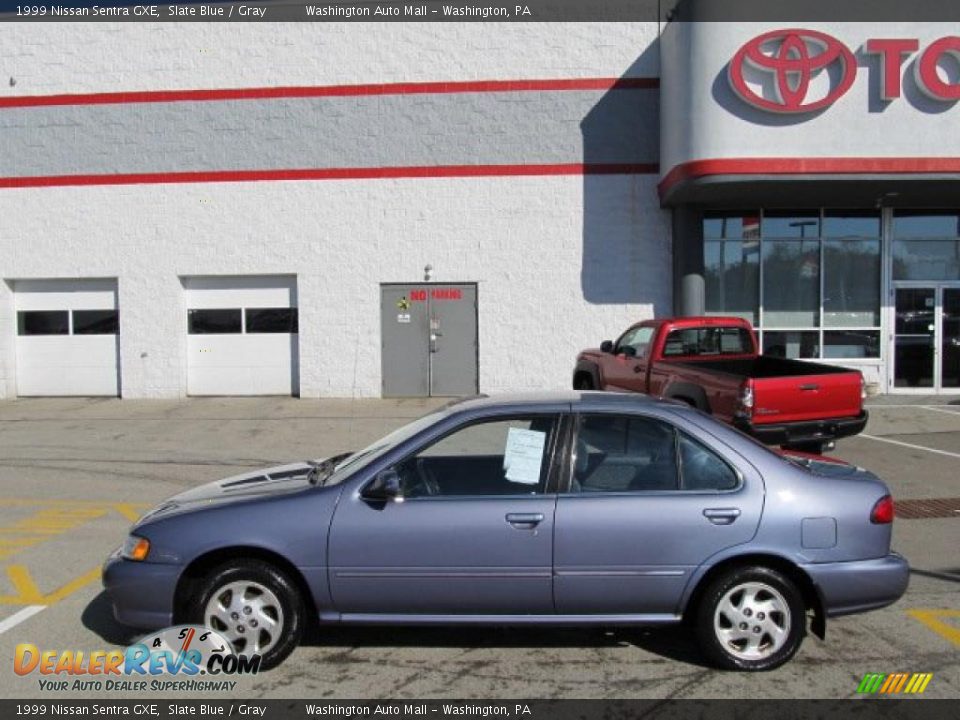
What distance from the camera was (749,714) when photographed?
3564 millimetres

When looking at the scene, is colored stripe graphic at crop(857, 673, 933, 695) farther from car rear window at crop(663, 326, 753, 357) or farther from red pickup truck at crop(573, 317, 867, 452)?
car rear window at crop(663, 326, 753, 357)

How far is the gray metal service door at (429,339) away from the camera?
16547mm

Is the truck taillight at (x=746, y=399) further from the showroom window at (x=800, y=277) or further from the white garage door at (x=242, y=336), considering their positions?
the white garage door at (x=242, y=336)

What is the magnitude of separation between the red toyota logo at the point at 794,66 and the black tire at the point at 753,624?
38.8 feet

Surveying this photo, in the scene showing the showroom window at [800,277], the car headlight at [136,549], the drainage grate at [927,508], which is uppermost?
the showroom window at [800,277]

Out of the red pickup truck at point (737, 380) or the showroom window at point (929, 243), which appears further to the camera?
the showroom window at point (929, 243)

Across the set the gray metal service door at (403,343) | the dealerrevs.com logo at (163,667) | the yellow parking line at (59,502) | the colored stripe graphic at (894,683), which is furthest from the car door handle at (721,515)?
the gray metal service door at (403,343)

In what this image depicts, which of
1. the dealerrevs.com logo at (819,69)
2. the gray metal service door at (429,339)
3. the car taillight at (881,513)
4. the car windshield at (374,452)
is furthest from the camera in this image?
the gray metal service door at (429,339)

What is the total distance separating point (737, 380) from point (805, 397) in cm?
75

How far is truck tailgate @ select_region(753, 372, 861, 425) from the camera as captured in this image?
770cm

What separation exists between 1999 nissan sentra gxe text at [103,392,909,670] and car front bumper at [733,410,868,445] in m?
3.62

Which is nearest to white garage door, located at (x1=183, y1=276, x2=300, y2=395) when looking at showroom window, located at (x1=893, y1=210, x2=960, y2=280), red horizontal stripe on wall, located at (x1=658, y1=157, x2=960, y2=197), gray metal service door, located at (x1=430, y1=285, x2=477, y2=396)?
gray metal service door, located at (x1=430, y1=285, x2=477, y2=396)

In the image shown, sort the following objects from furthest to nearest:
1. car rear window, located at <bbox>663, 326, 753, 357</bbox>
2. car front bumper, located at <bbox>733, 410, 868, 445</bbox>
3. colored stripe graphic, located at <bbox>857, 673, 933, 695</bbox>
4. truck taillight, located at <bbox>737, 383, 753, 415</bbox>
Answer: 1. car rear window, located at <bbox>663, 326, 753, 357</bbox>
2. car front bumper, located at <bbox>733, 410, 868, 445</bbox>
3. truck taillight, located at <bbox>737, 383, 753, 415</bbox>
4. colored stripe graphic, located at <bbox>857, 673, 933, 695</bbox>

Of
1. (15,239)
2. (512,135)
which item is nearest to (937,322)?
(512,135)
